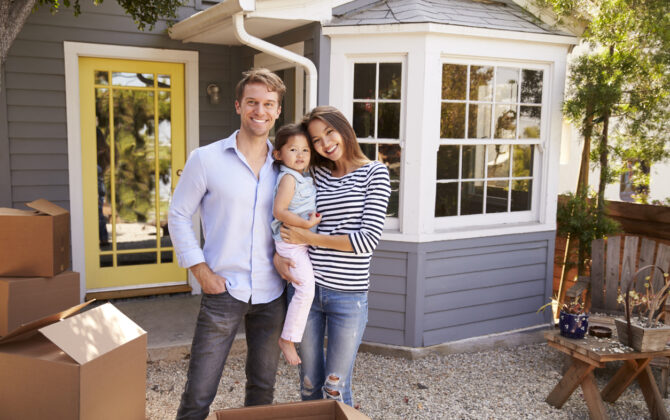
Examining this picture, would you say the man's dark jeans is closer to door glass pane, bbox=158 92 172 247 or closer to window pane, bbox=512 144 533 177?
window pane, bbox=512 144 533 177

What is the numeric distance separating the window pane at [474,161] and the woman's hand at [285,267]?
8.45ft

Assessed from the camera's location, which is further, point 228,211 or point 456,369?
point 456,369

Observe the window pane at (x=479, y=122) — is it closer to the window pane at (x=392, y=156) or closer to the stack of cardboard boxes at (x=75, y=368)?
the window pane at (x=392, y=156)

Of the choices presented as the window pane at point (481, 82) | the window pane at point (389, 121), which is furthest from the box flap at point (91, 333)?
the window pane at point (481, 82)

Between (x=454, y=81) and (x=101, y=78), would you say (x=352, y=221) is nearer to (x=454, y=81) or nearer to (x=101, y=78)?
(x=454, y=81)

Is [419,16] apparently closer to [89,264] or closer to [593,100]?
[593,100]

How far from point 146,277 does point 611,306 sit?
403 centimetres

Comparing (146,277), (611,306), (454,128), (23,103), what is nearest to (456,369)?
(611,306)

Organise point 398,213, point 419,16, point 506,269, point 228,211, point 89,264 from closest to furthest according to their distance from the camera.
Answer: point 228,211 < point 419,16 < point 398,213 < point 506,269 < point 89,264

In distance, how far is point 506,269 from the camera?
458cm

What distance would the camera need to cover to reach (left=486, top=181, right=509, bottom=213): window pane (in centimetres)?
454

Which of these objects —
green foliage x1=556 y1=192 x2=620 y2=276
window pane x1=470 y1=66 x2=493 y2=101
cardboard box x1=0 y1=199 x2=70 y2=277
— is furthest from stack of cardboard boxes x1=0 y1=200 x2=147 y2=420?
green foliage x1=556 y1=192 x2=620 y2=276

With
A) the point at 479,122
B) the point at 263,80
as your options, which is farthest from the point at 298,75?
the point at 263,80

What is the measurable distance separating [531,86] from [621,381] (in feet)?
7.65
